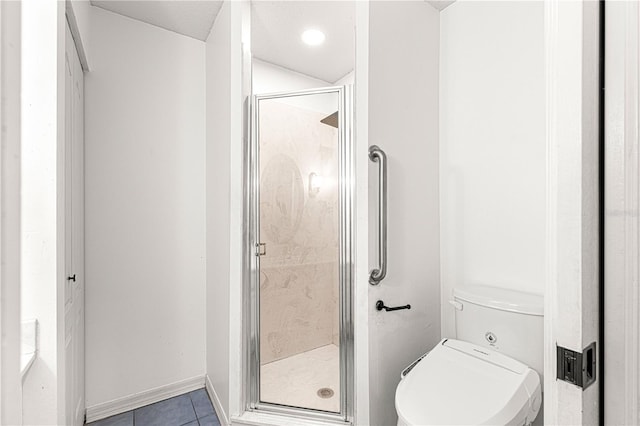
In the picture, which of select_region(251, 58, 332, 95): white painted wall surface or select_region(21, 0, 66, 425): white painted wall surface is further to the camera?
select_region(251, 58, 332, 95): white painted wall surface

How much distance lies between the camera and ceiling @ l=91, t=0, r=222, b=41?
1882 millimetres

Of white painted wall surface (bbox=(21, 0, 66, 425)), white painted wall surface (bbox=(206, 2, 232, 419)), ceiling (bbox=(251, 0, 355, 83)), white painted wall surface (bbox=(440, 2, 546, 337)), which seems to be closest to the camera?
white painted wall surface (bbox=(21, 0, 66, 425))

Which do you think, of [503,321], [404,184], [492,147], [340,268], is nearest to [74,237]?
[340,268]

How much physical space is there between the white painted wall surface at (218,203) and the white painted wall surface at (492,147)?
1.21 metres

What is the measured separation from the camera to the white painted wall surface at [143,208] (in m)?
1.92

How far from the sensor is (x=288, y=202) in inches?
72.9

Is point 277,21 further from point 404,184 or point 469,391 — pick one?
point 469,391

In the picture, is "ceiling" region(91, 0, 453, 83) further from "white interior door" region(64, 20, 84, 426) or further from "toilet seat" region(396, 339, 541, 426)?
"toilet seat" region(396, 339, 541, 426)

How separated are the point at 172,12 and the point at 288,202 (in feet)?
4.37

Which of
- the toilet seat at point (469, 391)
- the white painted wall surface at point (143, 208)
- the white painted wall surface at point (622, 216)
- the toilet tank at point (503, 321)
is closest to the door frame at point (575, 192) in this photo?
the white painted wall surface at point (622, 216)

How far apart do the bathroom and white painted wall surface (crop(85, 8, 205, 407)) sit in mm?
10
